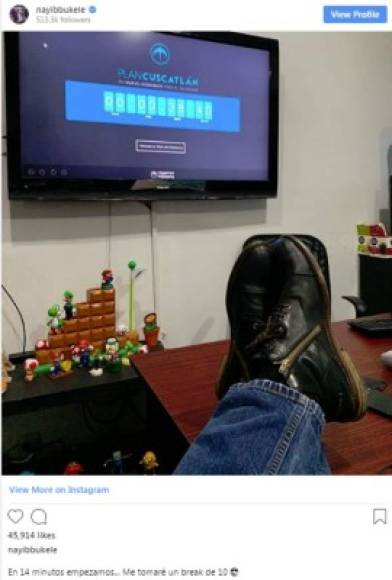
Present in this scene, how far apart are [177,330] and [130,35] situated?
959 millimetres

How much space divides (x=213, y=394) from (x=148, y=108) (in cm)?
94

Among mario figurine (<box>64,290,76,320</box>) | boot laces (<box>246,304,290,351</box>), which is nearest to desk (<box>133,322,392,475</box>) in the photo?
boot laces (<box>246,304,290,351</box>)

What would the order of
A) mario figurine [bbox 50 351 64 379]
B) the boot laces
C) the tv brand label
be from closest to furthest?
the boot laces, mario figurine [bbox 50 351 64 379], the tv brand label

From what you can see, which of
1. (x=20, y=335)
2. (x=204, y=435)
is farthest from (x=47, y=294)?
(x=204, y=435)

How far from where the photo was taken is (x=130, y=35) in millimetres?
1240

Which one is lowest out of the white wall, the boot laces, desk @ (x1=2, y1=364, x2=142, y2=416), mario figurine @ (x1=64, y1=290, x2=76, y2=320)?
desk @ (x1=2, y1=364, x2=142, y2=416)

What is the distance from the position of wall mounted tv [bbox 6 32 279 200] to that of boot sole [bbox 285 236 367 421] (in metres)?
0.74

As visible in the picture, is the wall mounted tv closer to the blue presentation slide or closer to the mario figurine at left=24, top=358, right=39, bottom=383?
the blue presentation slide

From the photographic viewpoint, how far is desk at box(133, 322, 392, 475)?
51 cm

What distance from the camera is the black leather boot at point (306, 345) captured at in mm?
558
